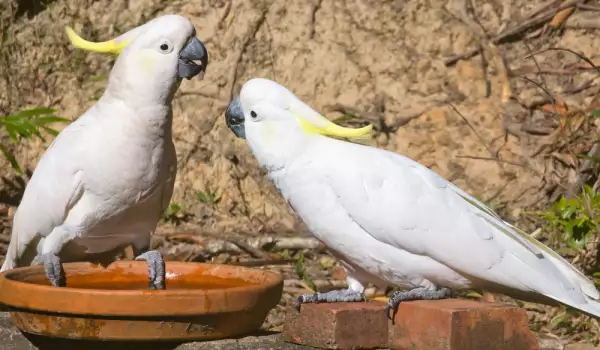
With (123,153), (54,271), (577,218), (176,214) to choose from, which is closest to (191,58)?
(123,153)

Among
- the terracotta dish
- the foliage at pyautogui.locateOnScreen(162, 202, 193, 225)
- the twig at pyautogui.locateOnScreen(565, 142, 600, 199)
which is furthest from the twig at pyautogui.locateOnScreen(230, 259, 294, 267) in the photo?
the terracotta dish

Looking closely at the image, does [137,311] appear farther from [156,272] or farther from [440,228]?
[440,228]

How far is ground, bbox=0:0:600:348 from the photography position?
3.99m

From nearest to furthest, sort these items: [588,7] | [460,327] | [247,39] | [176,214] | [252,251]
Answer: [460,327], [252,251], [588,7], [176,214], [247,39]

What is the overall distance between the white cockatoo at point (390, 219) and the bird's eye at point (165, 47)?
397 mm

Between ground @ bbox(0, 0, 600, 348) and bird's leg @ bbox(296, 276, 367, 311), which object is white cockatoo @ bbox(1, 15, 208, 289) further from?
ground @ bbox(0, 0, 600, 348)

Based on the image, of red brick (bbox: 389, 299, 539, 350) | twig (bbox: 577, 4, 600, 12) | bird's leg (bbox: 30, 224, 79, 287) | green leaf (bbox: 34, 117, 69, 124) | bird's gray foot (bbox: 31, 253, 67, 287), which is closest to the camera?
red brick (bbox: 389, 299, 539, 350)

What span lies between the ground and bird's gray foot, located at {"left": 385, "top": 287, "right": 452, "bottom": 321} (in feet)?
4.96

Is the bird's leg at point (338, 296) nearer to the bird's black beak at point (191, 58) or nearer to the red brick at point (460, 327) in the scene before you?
the red brick at point (460, 327)

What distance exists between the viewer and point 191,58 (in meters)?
2.58

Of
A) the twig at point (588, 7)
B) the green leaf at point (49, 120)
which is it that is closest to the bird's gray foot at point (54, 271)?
the green leaf at point (49, 120)

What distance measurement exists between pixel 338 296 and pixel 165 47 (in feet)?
2.71

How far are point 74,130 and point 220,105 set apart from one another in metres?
1.70

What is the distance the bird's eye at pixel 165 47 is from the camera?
8.39ft
